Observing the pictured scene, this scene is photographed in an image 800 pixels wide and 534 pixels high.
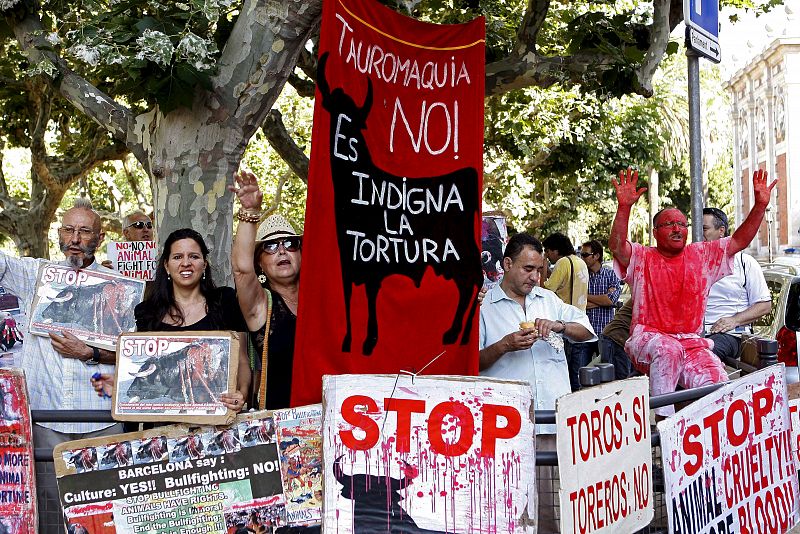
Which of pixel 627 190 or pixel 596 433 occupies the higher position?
pixel 627 190

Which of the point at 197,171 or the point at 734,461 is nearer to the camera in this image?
the point at 734,461

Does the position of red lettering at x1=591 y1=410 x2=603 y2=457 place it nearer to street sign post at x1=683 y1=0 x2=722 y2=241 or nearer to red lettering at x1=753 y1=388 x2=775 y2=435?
red lettering at x1=753 y1=388 x2=775 y2=435

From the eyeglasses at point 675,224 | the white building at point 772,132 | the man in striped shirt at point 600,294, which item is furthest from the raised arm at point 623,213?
the white building at point 772,132

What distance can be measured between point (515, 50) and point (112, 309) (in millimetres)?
5899

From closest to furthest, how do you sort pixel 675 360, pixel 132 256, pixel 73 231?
pixel 73 231
pixel 675 360
pixel 132 256

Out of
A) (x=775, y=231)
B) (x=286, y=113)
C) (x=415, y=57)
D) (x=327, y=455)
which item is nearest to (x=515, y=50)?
(x=415, y=57)

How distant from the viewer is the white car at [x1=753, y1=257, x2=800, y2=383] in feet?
24.5

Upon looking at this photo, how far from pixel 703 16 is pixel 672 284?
159 cm

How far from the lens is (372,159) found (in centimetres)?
496

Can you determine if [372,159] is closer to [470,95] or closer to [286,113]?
[470,95]

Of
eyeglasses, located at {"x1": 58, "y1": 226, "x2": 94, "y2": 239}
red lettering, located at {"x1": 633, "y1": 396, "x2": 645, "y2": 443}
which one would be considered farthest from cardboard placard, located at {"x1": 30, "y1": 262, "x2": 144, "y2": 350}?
red lettering, located at {"x1": 633, "y1": 396, "x2": 645, "y2": 443}

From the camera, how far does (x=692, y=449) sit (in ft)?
15.0

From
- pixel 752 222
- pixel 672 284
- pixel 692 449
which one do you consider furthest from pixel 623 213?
pixel 692 449

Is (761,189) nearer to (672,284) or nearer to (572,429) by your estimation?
(672,284)
